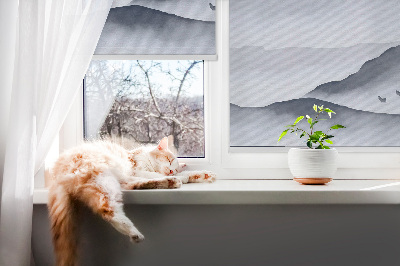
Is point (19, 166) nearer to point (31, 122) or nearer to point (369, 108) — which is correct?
point (31, 122)

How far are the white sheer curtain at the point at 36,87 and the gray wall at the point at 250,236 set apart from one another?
0.51 ft

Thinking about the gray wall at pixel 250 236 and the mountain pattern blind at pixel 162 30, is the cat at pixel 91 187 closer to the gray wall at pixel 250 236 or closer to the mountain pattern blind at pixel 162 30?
the gray wall at pixel 250 236

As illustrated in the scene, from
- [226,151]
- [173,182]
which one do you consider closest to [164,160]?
[173,182]

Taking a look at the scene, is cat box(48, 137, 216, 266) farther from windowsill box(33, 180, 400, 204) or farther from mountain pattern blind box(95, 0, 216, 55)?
mountain pattern blind box(95, 0, 216, 55)

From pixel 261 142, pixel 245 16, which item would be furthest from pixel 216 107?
pixel 245 16

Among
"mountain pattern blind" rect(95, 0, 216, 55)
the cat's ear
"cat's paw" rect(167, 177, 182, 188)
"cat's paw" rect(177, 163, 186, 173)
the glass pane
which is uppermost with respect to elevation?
"mountain pattern blind" rect(95, 0, 216, 55)

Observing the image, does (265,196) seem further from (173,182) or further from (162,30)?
(162,30)

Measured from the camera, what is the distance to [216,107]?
173 cm

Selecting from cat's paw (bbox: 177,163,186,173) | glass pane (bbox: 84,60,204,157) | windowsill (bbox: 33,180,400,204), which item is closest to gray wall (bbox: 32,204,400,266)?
windowsill (bbox: 33,180,400,204)

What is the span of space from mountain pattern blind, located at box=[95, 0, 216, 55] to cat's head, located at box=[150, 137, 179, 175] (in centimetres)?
40

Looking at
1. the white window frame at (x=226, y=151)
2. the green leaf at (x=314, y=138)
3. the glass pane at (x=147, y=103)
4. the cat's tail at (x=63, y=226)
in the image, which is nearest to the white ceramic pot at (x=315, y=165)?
the green leaf at (x=314, y=138)

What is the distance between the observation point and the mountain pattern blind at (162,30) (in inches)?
65.6

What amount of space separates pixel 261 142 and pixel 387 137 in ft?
1.76

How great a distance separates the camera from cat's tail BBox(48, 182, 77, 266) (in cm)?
127
